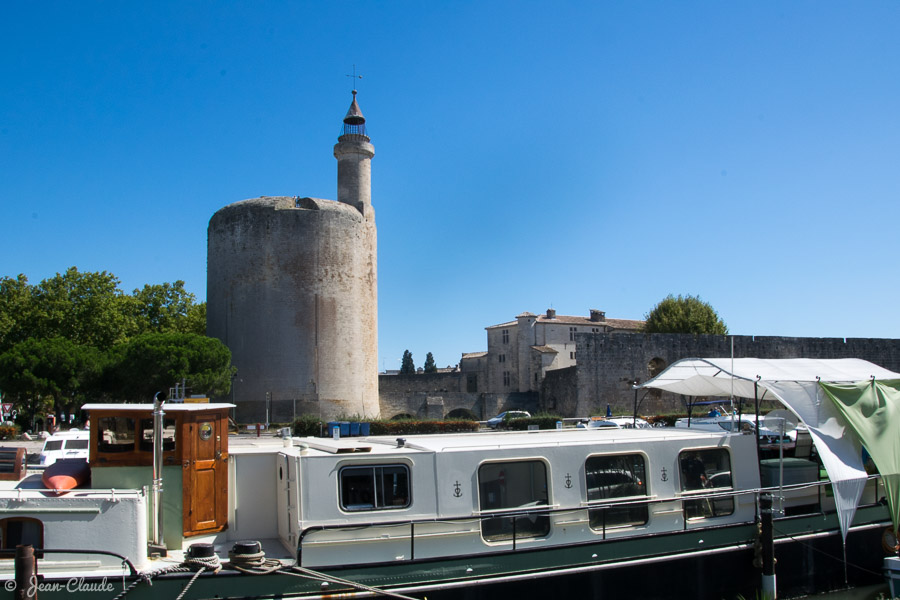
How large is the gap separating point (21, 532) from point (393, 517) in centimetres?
337

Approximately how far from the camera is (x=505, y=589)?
7328 millimetres

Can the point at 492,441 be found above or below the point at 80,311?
below

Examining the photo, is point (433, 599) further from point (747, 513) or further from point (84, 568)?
point (747, 513)

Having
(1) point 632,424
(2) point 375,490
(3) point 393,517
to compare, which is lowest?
(1) point 632,424

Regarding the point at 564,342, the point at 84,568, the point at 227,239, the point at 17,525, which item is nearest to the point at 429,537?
the point at 84,568

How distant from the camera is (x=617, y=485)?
27.9ft

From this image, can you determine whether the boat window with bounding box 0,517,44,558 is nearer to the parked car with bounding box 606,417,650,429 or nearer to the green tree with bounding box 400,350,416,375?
the parked car with bounding box 606,417,650,429

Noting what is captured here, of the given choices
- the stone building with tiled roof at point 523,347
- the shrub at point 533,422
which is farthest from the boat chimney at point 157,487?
the stone building with tiled roof at point 523,347

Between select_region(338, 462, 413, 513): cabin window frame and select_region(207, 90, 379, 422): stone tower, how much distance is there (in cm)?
2748

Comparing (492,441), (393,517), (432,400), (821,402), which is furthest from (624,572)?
(432,400)

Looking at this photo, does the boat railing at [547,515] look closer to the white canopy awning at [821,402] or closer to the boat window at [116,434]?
the white canopy awning at [821,402]

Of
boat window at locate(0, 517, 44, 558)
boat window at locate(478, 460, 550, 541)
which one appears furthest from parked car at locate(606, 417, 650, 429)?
boat window at locate(0, 517, 44, 558)

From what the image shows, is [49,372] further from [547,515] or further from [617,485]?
[617,485]

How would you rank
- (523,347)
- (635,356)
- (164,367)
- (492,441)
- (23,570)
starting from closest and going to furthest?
(23,570) → (492,441) → (164,367) → (635,356) → (523,347)
